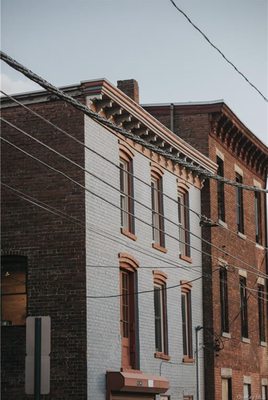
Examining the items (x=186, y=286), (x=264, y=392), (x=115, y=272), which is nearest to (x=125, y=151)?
(x=115, y=272)

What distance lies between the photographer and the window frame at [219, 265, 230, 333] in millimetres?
32031

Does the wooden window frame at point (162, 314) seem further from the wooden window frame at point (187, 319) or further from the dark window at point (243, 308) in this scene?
the dark window at point (243, 308)

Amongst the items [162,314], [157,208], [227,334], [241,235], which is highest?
[241,235]

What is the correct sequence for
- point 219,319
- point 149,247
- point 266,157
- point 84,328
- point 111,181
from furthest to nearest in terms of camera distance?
point 266,157 → point 219,319 → point 149,247 → point 111,181 → point 84,328

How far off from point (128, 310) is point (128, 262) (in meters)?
1.28

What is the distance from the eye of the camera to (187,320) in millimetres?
29641

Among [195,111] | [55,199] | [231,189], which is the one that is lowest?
[55,199]

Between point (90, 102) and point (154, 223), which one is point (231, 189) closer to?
point (154, 223)

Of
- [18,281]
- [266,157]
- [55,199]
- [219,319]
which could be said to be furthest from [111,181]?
[266,157]

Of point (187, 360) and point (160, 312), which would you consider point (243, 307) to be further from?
point (160, 312)

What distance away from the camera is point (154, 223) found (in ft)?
91.1

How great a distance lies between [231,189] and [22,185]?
12.0 m

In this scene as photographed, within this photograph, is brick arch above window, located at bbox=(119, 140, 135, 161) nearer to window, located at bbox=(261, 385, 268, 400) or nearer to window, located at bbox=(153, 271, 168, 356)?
window, located at bbox=(153, 271, 168, 356)

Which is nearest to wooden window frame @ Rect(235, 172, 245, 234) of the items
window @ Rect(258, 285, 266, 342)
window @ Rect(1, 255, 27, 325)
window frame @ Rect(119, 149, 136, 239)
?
window @ Rect(258, 285, 266, 342)
